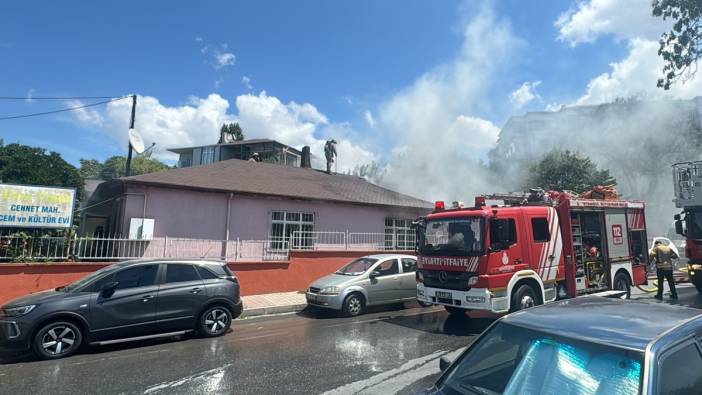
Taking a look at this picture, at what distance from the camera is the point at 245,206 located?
13.6 meters

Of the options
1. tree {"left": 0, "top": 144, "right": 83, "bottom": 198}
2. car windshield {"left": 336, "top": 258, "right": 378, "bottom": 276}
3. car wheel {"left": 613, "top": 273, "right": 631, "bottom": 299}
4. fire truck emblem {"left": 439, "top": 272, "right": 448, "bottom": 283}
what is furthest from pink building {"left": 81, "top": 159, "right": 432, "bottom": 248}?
tree {"left": 0, "top": 144, "right": 83, "bottom": 198}

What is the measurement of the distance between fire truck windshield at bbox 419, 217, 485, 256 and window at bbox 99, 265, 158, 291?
5711mm

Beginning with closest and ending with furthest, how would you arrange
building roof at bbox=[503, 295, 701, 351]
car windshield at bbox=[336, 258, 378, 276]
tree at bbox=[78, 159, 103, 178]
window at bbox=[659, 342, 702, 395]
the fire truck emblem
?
window at bbox=[659, 342, 702, 395] < building roof at bbox=[503, 295, 701, 351] < the fire truck emblem < car windshield at bbox=[336, 258, 378, 276] < tree at bbox=[78, 159, 103, 178]

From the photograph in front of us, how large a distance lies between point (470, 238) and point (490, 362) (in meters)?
5.51

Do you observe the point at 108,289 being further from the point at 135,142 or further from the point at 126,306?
the point at 135,142

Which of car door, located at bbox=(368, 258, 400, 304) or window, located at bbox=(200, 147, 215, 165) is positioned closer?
car door, located at bbox=(368, 258, 400, 304)

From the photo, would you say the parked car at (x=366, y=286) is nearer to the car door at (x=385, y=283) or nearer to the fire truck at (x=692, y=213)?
the car door at (x=385, y=283)

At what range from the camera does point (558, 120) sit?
60.6 meters

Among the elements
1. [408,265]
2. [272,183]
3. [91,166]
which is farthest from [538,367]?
[91,166]

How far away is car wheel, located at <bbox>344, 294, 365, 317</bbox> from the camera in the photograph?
30.9ft

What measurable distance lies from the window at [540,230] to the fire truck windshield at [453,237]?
157 centimetres

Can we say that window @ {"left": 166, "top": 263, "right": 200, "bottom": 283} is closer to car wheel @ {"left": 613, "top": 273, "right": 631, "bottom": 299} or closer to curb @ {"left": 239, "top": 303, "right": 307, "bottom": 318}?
curb @ {"left": 239, "top": 303, "right": 307, "bottom": 318}

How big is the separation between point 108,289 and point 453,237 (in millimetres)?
6662

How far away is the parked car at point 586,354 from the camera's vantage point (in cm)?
206
